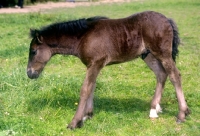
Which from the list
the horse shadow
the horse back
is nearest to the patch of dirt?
the horse shadow

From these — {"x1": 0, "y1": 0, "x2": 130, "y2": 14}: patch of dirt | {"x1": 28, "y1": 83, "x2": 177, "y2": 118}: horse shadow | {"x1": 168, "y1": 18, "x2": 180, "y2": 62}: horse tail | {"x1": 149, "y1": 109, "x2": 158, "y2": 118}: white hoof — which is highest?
{"x1": 168, "y1": 18, "x2": 180, "y2": 62}: horse tail

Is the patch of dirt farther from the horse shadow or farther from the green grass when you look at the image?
the horse shadow

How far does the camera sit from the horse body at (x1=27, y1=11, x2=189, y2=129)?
5.96 m

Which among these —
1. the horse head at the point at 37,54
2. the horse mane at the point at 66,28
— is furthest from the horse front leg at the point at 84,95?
the horse head at the point at 37,54

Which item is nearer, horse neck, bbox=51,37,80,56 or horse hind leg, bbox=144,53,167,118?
horse neck, bbox=51,37,80,56

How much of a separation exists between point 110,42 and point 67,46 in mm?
652

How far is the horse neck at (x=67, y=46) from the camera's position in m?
6.05

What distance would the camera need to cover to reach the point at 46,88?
701 cm

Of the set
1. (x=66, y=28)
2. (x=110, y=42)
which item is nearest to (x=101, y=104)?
(x=110, y=42)

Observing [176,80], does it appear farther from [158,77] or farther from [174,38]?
[174,38]

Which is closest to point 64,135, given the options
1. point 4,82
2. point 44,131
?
point 44,131

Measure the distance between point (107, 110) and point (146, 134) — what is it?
1135 millimetres

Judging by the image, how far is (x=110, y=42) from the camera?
19.7 ft

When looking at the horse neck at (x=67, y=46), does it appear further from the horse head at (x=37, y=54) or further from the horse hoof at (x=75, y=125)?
the horse hoof at (x=75, y=125)
